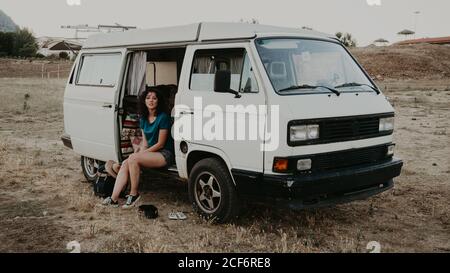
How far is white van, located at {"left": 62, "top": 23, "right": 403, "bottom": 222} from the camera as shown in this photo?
17.2 ft

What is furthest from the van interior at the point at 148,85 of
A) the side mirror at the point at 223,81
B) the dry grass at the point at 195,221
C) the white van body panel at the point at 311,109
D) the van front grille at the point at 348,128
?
the van front grille at the point at 348,128

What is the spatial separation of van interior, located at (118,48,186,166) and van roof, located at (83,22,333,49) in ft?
1.12

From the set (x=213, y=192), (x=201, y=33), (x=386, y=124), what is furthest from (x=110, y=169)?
(x=386, y=124)

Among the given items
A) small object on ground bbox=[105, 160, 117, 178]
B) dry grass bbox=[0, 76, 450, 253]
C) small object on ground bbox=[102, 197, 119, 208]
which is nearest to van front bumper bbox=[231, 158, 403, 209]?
dry grass bbox=[0, 76, 450, 253]

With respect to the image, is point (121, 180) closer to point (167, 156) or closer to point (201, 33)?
point (167, 156)

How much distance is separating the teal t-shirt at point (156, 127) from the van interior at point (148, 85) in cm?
43

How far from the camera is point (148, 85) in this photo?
26.2 feet

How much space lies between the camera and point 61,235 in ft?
19.0

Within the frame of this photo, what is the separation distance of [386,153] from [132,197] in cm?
339

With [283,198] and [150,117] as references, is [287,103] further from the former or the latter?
[150,117]

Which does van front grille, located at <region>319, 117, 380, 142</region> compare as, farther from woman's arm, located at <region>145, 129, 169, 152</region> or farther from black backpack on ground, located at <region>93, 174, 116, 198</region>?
black backpack on ground, located at <region>93, 174, 116, 198</region>

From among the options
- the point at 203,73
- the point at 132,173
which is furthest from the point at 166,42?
the point at 132,173

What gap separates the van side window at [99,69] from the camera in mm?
7461

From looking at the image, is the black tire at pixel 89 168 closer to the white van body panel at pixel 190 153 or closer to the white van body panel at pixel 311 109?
the white van body panel at pixel 190 153
